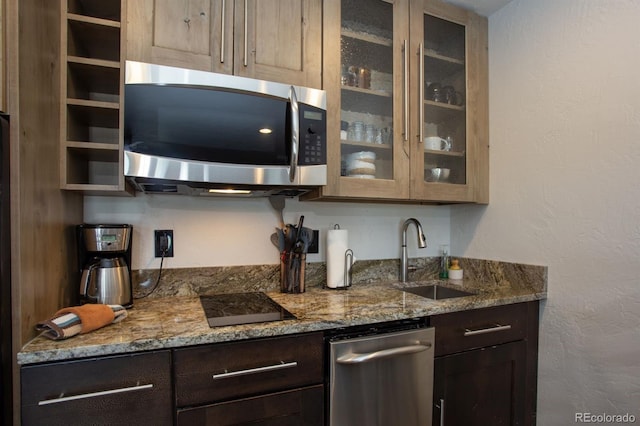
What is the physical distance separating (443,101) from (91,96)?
1.63 metres

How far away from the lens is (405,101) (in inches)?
63.1

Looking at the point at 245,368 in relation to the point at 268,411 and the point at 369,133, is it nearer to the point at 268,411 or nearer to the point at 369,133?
the point at 268,411

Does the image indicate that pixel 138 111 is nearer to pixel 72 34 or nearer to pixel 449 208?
pixel 72 34

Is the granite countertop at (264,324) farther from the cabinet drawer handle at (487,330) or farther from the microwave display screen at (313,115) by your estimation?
the microwave display screen at (313,115)

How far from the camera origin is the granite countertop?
90 centimetres

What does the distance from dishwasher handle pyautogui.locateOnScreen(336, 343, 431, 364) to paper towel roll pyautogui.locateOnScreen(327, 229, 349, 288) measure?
52 centimetres

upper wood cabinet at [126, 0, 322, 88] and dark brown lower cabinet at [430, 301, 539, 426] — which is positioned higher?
upper wood cabinet at [126, 0, 322, 88]

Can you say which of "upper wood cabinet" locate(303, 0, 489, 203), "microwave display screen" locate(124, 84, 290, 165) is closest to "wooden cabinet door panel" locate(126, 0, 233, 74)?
"microwave display screen" locate(124, 84, 290, 165)

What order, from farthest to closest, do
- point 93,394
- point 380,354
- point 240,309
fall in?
point 240,309 < point 380,354 < point 93,394

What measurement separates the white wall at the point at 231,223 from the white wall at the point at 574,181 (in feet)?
2.11

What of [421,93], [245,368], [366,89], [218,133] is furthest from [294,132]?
[245,368]

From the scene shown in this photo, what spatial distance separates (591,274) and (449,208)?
0.84 metres

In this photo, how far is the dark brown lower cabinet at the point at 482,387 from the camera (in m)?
1.33

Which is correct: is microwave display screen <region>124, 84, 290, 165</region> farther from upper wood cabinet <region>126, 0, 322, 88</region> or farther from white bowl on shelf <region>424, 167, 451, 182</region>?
white bowl on shelf <region>424, 167, 451, 182</region>
